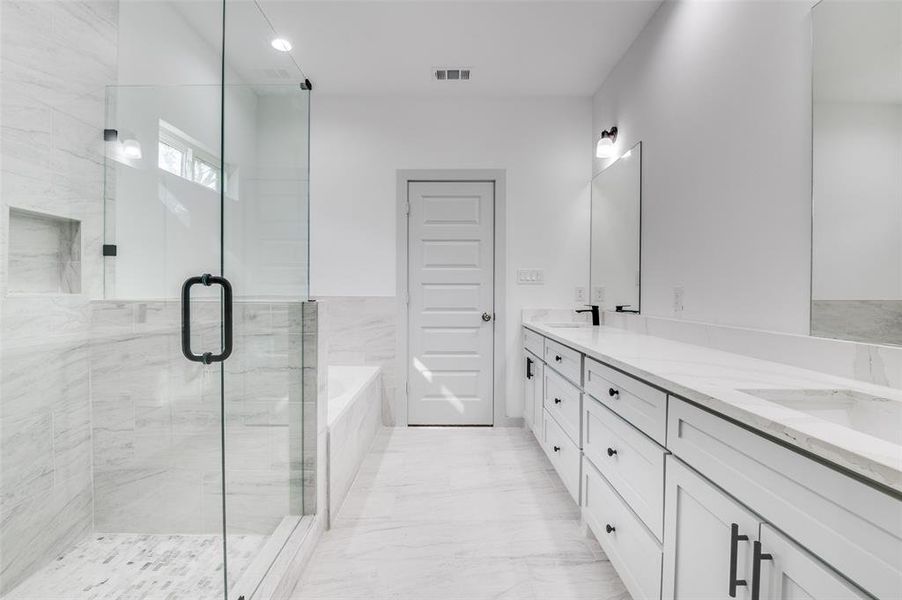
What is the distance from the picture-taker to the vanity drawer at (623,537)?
1.22m

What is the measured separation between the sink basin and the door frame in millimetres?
2391

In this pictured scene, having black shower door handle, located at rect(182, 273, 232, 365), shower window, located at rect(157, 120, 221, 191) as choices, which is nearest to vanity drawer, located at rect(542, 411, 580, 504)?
black shower door handle, located at rect(182, 273, 232, 365)

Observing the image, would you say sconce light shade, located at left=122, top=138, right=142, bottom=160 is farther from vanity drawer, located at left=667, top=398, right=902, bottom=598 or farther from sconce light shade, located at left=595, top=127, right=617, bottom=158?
sconce light shade, located at left=595, top=127, right=617, bottom=158

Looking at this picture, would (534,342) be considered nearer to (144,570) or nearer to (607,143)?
(607,143)

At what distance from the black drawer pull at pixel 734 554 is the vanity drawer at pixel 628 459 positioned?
31 cm

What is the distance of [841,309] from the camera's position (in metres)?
1.28

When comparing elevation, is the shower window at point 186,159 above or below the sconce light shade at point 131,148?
below

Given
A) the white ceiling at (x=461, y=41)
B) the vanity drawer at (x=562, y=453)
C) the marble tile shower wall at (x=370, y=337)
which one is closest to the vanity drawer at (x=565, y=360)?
the vanity drawer at (x=562, y=453)

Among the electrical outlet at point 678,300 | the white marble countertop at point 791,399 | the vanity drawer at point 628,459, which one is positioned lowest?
the vanity drawer at point 628,459

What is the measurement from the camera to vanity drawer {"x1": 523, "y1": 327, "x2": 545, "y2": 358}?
2723 mm

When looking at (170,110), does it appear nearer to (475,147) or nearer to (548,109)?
(475,147)

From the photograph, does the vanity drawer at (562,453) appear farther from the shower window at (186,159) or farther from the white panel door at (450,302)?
the shower window at (186,159)

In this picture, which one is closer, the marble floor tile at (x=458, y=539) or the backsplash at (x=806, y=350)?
the backsplash at (x=806, y=350)

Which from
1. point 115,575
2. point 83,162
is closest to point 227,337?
point 115,575
